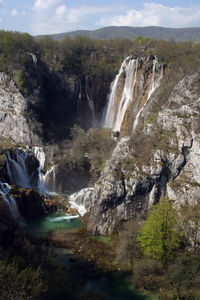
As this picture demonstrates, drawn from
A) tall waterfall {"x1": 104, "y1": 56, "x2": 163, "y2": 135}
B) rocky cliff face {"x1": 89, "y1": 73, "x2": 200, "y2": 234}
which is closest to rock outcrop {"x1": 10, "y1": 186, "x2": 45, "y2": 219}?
rocky cliff face {"x1": 89, "y1": 73, "x2": 200, "y2": 234}

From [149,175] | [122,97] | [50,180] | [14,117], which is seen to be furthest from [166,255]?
[122,97]

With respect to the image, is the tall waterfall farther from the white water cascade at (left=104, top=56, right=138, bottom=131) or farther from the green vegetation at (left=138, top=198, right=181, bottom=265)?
Result: the green vegetation at (left=138, top=198, right=181, bottom=265)

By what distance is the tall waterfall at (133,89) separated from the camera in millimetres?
41625

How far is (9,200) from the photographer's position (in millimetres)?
26812

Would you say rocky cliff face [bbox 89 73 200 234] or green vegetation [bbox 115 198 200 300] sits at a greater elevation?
rocky cliff face [bbox 89 73 200 234]

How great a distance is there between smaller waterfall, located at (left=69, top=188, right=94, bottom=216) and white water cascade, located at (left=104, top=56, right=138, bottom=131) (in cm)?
1557

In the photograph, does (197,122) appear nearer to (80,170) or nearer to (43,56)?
(80,170)

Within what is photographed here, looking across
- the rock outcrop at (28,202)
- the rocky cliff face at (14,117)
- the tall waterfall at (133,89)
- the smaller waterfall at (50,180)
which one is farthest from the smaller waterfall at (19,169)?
the tall waterfall at (133,89)

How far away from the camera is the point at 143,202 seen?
85.4 feet

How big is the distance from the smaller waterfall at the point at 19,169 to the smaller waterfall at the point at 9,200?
4.39 m

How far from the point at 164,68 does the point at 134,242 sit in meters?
28.0

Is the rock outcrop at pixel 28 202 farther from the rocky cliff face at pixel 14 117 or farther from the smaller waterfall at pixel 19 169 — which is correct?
the rocky cliff face at pixel 14 117

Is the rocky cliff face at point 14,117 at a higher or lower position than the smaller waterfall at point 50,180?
higher

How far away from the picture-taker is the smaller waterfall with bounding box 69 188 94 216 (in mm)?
29734
